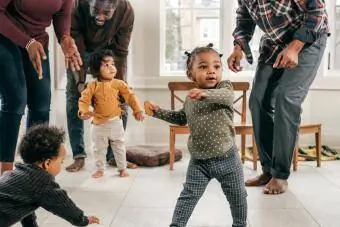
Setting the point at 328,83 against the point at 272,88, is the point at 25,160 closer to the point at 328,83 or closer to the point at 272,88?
the point at 272,88

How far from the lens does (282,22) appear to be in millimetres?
A: 2648

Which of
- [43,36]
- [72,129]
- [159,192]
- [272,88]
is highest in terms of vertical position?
[43,36]

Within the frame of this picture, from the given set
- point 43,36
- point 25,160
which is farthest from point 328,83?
point 25,160

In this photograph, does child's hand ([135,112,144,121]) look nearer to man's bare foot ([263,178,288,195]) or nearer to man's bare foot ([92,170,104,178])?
man's bare foot ([92,170,104,178])

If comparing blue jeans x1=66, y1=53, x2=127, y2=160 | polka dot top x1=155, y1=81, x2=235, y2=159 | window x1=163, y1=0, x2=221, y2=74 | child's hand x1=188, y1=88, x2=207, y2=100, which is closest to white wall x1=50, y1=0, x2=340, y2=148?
window x1=163, y1=0, x2=221, y2=74

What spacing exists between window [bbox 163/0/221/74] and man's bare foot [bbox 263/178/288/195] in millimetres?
1967

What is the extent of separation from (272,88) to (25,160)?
62.1 inches

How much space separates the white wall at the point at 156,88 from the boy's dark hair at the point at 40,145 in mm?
2714

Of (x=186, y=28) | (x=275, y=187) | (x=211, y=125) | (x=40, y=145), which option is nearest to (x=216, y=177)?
(x=211, y=125)

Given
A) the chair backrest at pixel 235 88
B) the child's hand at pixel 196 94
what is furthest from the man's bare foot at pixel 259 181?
the child's hand at pixel 196 94

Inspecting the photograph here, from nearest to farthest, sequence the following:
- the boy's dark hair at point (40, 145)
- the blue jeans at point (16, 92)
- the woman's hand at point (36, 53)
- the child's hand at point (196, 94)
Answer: the boy's dark hair at point (40, 145) < the child's hand at point (196, 94) < the woman's hand at point (36, 53) < the blue jeans at point (16, 92)

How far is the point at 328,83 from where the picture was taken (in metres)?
4.40

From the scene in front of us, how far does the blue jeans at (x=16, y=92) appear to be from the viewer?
2.39m

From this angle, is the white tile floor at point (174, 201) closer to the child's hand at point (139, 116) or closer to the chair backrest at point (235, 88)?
the child's hand at point (139, 116)
